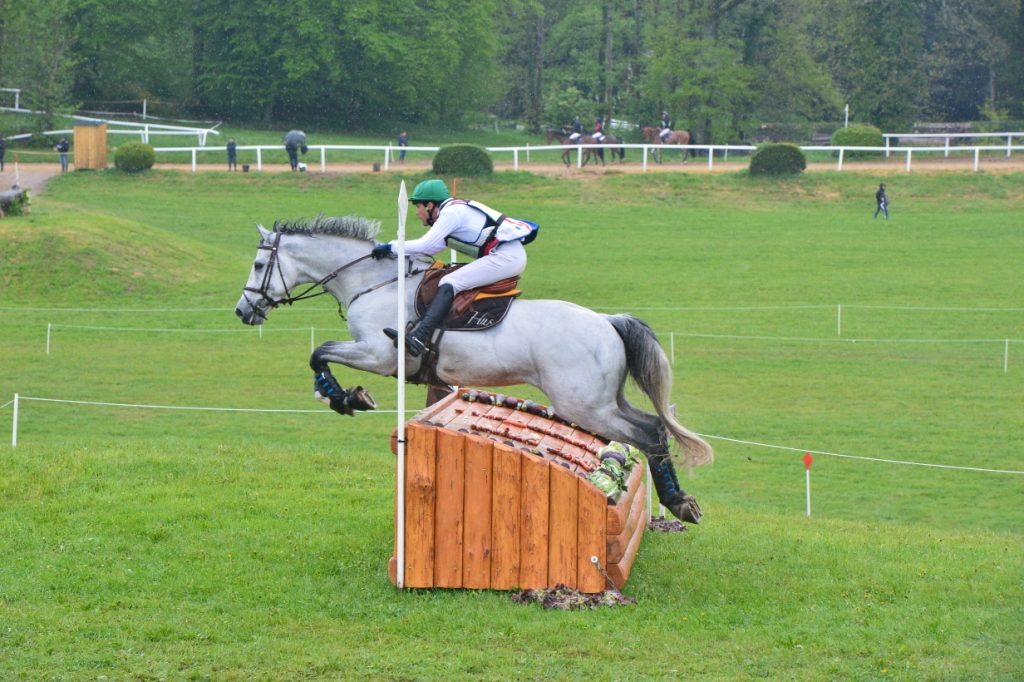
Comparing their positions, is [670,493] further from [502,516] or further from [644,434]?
[502,516]

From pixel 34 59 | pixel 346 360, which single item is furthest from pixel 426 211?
pixel 34 59

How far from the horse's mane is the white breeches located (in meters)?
0.96

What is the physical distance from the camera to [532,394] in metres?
22.2

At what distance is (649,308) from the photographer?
28.3 m

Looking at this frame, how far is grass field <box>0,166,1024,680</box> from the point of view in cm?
811

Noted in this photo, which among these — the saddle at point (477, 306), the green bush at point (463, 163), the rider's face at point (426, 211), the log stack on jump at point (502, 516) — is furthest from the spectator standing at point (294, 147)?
the log stack on jump at point (502, 516)

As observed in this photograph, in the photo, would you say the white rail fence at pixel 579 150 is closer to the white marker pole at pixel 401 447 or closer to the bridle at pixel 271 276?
the bridle at pixel 271 276

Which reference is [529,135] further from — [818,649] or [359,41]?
[818,649]

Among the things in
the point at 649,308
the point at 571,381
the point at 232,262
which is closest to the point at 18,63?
the point at 232,262

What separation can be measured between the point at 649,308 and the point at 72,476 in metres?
17.6

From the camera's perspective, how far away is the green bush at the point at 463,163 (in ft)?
139

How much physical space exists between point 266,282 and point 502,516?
2.82m

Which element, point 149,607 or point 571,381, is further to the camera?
point 571,381

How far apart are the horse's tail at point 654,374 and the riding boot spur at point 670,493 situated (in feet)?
0.52
